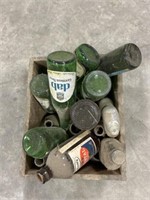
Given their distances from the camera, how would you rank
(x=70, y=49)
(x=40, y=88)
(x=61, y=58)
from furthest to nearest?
(x=70, y=49) → (x=40, y=88) → (x=61, y=58)

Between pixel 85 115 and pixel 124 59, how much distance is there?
0.13 meters

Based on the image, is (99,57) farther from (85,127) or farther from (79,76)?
(85,127)

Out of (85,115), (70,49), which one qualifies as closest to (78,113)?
(85,115)

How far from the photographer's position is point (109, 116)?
24.1 inches

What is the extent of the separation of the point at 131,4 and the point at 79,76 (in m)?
0.39

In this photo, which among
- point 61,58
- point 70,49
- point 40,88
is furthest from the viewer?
point 70,49

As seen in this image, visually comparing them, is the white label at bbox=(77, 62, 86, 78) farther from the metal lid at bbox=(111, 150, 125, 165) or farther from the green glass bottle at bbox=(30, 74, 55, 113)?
the metal lid at bbox=(111, 150, 125, 165)

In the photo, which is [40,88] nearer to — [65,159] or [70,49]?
[65,159]

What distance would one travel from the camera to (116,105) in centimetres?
68

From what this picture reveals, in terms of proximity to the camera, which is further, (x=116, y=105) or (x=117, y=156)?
(x=116, y=105)

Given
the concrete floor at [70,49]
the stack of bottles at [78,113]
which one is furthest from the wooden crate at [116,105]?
the concrete floor at [70,49]

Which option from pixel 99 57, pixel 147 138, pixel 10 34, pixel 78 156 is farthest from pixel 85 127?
pixel 10 34

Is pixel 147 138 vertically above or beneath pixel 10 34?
beneath

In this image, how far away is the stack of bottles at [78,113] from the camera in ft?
1.82
